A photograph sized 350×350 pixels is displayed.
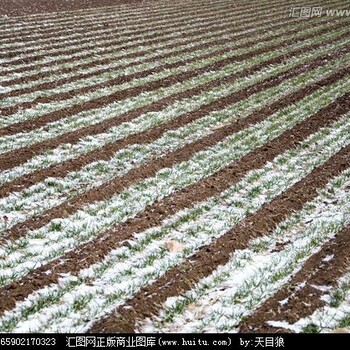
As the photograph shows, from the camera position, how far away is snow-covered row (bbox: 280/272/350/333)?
595cm

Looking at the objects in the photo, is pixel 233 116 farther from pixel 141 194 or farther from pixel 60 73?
pixel 60 73

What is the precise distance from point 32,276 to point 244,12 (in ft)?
99.3

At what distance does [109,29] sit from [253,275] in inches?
853

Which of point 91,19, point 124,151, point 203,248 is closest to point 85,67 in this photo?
point 124,151

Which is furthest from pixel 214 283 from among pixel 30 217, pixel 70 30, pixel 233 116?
pixel 70 30

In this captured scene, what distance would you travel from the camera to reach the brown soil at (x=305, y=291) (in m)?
6.09

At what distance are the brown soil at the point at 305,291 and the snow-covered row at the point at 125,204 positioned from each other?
10.6ft

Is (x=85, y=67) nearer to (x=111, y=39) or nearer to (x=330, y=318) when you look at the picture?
(x=111, y=39)

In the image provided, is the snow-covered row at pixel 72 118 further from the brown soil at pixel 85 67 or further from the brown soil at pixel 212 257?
the brown soil at pixel 212 257

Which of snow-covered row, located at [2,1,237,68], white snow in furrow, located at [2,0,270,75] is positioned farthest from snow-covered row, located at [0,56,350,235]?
snow-covered row, located at [2,1,237,68]

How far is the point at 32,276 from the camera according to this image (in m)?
6.88

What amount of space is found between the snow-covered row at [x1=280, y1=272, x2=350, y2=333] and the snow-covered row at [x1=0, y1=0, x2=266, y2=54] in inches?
689

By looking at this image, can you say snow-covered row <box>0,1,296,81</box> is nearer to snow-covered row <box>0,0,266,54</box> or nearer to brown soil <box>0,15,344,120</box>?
snow-covered row <box>0,0,266,54</box>

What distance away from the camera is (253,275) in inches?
280
